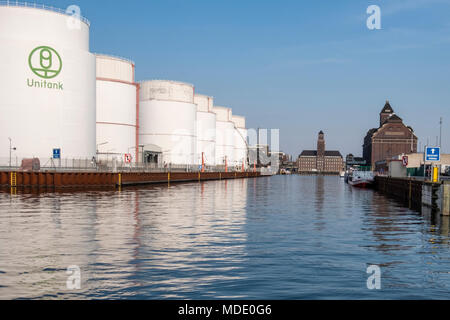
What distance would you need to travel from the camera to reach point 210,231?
2306 centimetres

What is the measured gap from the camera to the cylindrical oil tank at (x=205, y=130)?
14475 cm

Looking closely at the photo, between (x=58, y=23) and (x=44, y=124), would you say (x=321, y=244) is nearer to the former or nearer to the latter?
(x=44, y=124)

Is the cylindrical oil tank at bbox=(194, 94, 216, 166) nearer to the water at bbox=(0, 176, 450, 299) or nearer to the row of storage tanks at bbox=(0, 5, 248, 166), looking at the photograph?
the row of storage tanks at bbox=(0, 5, 248, 166)

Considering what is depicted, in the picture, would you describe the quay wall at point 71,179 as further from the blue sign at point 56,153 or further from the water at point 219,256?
the water at point 219,256

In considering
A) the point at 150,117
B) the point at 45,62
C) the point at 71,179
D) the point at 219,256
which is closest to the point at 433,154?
the point at 219,256

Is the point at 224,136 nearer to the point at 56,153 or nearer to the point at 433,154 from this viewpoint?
the point at 56,153

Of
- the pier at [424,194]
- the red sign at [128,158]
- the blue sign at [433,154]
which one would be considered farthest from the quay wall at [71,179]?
the blue sign at [433,154]

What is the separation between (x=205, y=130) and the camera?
481 feet

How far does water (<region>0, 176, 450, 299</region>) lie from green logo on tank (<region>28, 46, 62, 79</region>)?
4389 centimetres

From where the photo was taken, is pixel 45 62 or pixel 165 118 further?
pixel 165 118

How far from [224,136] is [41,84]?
10857 cm

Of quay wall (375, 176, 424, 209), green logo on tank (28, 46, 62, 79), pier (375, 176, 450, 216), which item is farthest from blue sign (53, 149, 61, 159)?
pier (375, 176, 450, 216)

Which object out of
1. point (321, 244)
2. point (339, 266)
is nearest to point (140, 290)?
point (339, 266)
